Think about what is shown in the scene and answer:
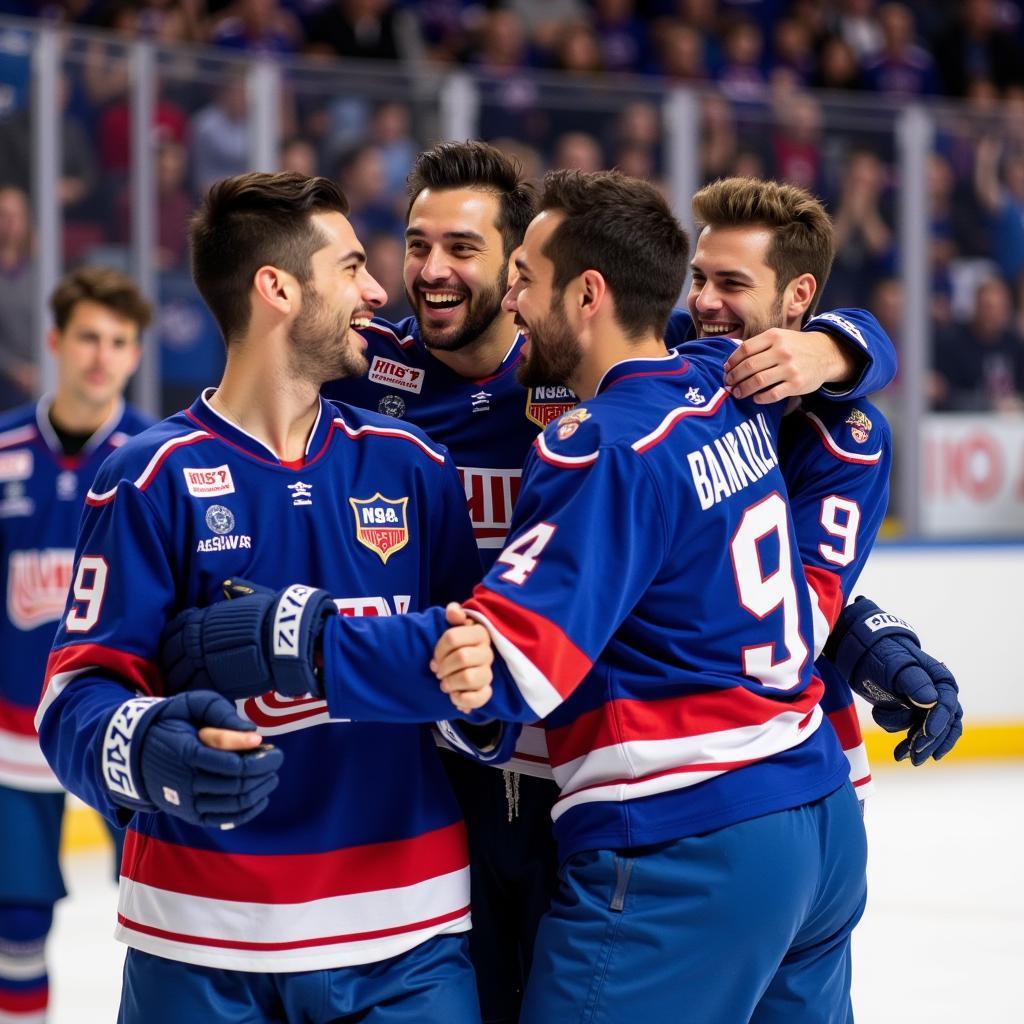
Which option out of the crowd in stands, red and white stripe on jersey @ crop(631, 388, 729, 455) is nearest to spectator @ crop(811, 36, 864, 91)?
the crowd in stands

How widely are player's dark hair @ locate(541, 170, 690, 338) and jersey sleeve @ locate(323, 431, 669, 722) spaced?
262 millimetres

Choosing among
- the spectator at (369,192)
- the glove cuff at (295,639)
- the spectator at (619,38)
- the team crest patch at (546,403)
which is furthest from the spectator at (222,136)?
the glove cuff at (295,639)

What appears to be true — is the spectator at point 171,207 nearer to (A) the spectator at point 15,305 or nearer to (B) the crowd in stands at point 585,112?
(B) the crowd in stands at point 585,112

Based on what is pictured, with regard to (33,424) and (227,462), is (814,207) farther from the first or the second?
(33,424)

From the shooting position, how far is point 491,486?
241 cm

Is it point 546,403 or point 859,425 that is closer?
point 859,425

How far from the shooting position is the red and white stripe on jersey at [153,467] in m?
1.87

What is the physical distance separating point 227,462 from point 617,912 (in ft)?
2.29

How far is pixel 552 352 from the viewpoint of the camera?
6.81 feet

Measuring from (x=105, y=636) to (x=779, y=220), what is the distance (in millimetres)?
1213

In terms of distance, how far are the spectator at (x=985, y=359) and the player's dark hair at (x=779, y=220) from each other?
4.83 metres

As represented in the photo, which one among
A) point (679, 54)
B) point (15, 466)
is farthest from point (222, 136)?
point (679, 54)

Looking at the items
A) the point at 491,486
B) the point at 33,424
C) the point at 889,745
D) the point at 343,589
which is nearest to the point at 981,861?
the point at 889,745

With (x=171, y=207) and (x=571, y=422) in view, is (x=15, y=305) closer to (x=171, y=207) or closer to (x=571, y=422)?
(x=171, y=207)
